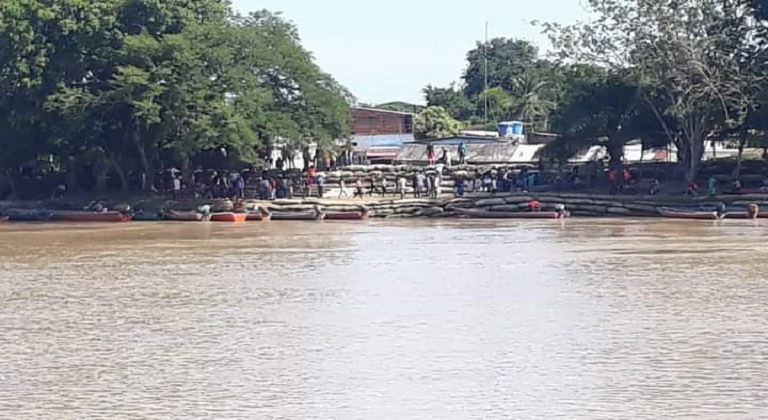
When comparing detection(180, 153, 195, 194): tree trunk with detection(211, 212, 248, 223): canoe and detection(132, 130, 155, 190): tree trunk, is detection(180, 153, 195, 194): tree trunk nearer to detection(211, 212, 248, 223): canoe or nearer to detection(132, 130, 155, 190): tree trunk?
detection(132, 130, 155, 190): tree trunk

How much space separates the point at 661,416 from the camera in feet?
43.5

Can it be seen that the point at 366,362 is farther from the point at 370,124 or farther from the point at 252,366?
the point at 370,124

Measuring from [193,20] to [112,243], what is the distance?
14.5 meters

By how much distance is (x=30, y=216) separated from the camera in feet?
150

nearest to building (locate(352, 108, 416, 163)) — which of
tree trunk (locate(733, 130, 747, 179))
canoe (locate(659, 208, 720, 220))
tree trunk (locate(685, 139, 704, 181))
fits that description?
tree trunk (locate(685, 139, 704, 181))

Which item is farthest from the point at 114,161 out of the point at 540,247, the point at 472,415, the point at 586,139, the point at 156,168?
the point at 472,415

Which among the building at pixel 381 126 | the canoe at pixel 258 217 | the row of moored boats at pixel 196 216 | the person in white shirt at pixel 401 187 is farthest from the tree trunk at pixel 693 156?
the building at pixel 381 126

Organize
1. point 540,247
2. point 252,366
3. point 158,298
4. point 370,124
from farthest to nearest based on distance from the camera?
point 370,124 < point 540,247 < point 158,298 < point 252,366

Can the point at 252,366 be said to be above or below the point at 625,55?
below

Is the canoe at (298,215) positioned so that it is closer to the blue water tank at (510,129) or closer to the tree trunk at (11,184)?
the tree trunk at (11,184)

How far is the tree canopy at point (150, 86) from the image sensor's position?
44.6m

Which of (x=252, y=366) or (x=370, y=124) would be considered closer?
(x=252, y=366)

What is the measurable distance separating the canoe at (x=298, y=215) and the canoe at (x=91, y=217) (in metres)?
4.96

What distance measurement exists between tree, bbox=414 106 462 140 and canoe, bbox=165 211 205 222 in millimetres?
25010
